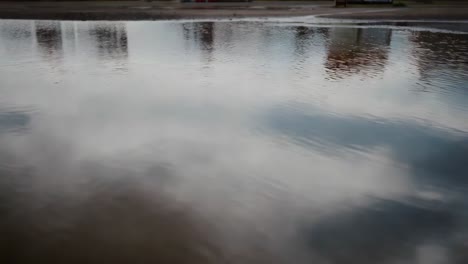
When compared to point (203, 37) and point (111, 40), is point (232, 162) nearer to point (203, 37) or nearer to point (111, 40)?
point (111, 40)

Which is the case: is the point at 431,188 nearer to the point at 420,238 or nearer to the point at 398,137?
the point at 420,238

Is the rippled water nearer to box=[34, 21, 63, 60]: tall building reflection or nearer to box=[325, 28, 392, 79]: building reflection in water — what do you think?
box=[325, 28, 392, 79]: building reflection in water

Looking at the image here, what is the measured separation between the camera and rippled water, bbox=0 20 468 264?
14.0 feet

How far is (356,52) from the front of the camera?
16.2 meters

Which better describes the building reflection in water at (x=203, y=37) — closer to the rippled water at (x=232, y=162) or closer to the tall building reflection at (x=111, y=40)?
the rippled water at (x=232, y=162)

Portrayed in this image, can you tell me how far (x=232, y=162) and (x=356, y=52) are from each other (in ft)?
38.4

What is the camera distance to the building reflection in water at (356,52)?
13.0 m

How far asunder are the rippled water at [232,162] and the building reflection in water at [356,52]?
0.73 feet

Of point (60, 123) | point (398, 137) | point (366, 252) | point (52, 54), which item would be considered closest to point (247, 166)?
point (366, 252)

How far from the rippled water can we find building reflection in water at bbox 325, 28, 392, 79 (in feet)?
0.73

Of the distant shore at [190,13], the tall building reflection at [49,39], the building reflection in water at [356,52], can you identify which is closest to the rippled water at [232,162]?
the building reflection in water at [356,52]

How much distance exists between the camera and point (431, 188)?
219 inches

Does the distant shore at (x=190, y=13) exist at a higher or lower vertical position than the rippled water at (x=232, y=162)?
higher

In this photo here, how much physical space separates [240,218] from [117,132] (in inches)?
143
